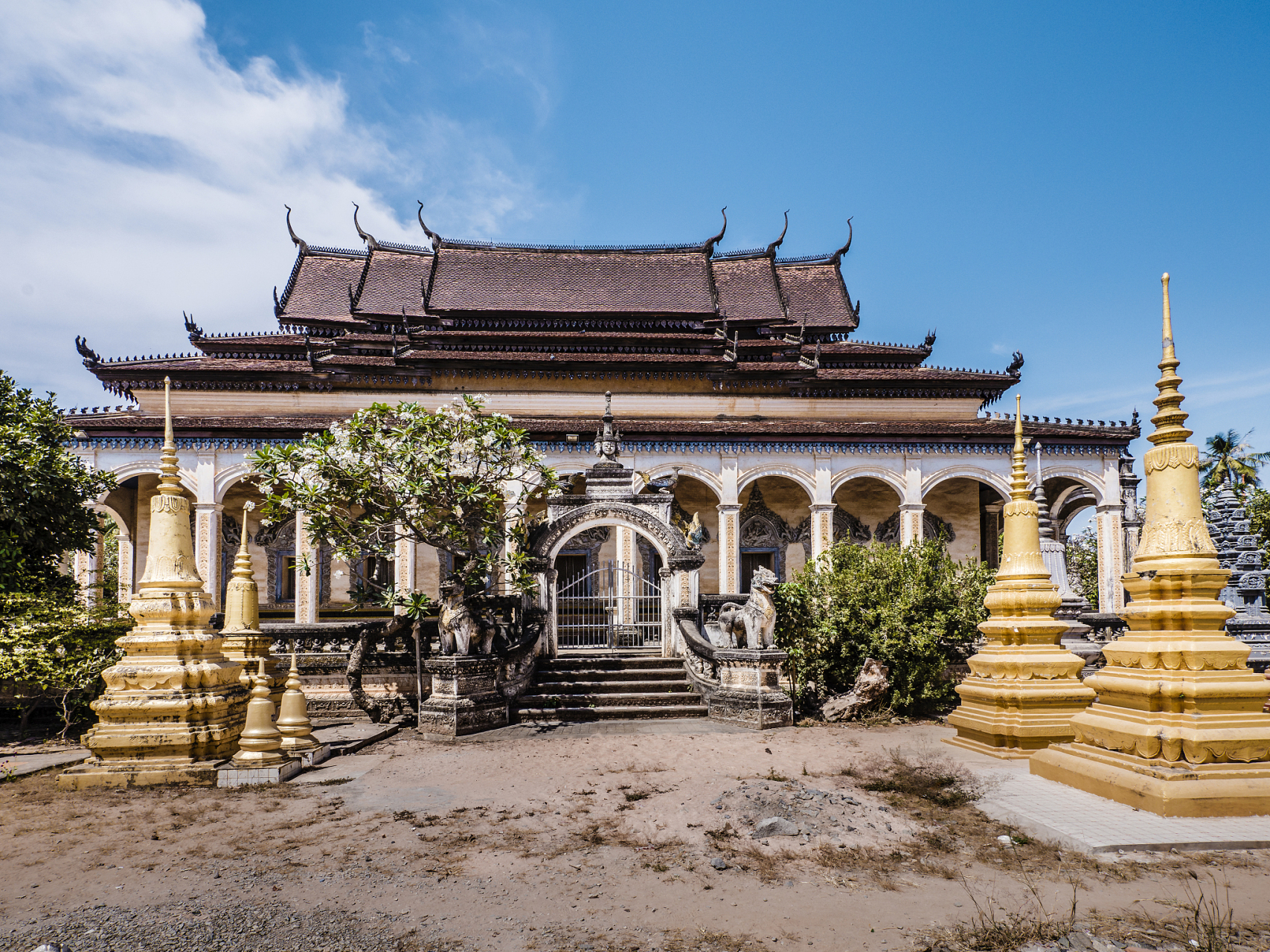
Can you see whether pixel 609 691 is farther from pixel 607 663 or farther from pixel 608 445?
pixel 608 445

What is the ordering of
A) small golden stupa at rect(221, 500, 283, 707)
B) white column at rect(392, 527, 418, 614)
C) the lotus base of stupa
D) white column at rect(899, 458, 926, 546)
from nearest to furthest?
the lotus base of stupa → small golden stupa at rect(221, 500, 283, 707) → white column at rect(392, 527, 418, 614) → white column at rect(899, 458, 926, 546)

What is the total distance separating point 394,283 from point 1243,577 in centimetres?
2230

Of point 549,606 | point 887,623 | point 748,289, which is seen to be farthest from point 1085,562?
point 549,606

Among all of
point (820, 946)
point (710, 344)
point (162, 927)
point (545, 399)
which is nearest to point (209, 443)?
point (545, 399)

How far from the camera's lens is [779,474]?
1847cm

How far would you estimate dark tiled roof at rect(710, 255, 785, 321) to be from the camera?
76.8 feet

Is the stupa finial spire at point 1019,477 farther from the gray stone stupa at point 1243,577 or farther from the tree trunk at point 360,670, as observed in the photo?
the tree trunk at point 360,670

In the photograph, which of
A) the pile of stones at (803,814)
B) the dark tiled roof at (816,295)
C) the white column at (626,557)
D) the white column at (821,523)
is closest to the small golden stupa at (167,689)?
the pile of stones at (803,814)

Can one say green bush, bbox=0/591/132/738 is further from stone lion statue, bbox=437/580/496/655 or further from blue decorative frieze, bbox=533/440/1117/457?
blue decorative frieze, bbox=533/440/1117/457

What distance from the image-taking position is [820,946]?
11.6 ft

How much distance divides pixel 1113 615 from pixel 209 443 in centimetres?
1872

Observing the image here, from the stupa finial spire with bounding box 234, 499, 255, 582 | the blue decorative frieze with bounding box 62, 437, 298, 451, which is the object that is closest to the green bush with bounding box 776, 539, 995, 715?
the stupa finial spire with bounding box 234, 499, 255, 582

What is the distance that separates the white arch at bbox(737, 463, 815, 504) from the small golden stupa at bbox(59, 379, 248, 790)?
508 inches

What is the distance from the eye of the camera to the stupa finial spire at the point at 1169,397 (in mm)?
5594
